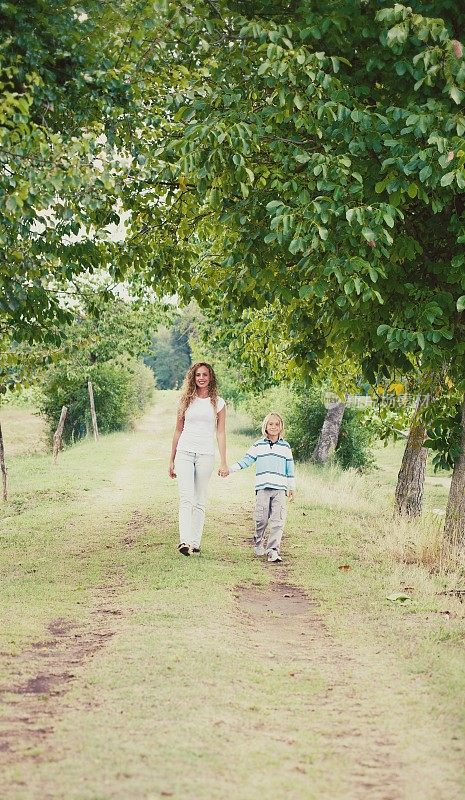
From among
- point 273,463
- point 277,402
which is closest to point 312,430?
point 277,402

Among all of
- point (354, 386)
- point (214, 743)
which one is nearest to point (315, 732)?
point (214, 743)

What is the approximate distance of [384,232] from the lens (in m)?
8.63

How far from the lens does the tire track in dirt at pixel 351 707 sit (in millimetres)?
4707

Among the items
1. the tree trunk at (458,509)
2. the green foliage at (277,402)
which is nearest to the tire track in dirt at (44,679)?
the tree trunk at (458,509)

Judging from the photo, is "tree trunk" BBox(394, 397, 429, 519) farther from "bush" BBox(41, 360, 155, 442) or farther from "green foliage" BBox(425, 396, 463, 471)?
"bush" BBox(41, 360, 155, 442)

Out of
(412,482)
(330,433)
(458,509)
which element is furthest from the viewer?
(330,433)

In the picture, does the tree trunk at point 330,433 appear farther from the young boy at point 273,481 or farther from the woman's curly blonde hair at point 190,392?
the woman's curly blonde hair at point 190,392

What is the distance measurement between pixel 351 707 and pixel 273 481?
597 cm

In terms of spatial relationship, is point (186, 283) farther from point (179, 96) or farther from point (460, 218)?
point (460, 218)

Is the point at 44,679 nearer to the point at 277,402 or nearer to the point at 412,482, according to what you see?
the point at 412,482

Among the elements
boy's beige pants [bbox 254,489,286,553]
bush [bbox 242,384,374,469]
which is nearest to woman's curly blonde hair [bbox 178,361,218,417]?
boy's beige pants [bbox 254,489,286,553]

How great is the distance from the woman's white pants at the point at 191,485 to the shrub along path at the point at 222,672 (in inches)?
19.3

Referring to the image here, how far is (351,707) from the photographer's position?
236 inches

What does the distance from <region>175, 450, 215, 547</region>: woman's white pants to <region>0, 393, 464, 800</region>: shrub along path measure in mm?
491
